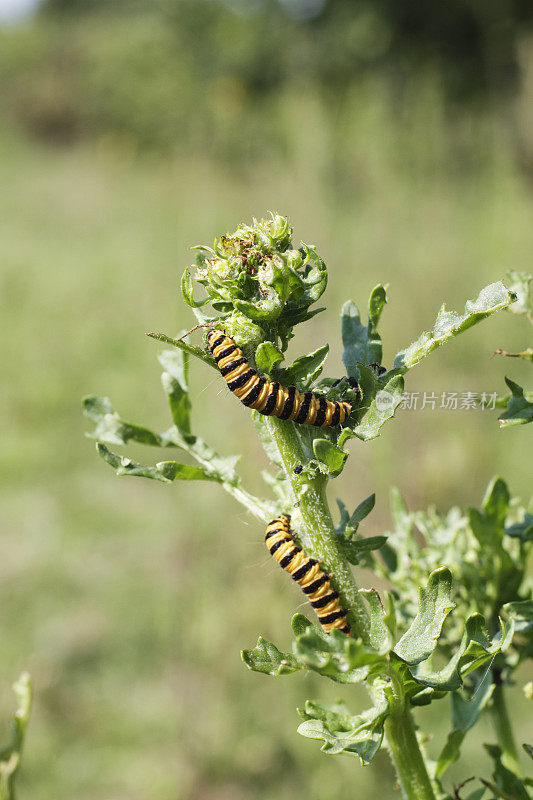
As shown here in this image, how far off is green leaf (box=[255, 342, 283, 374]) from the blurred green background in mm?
1172

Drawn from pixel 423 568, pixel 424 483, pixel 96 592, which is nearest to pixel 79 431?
pixel 96 592

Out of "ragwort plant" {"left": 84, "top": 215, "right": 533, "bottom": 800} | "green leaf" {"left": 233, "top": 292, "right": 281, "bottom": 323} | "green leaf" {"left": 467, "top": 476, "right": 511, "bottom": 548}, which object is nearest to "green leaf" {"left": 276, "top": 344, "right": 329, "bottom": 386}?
"ragwort plant" {"left": 84, "top": 215, "right": 533, "bottom": 800}

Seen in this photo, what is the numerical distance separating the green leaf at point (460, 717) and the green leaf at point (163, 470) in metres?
0.68

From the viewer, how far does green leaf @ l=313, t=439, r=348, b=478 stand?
1.23 metres

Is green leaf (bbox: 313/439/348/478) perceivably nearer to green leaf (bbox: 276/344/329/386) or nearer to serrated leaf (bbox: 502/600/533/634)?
green leaf (bbox: 276/344/329/386)

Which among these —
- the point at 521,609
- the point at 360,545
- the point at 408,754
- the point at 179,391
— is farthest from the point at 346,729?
the point at 179,391

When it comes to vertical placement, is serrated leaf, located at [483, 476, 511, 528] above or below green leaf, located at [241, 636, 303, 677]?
above

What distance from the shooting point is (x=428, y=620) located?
1265mm

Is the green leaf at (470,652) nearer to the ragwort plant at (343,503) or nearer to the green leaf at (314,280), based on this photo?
the ragwort plant at (343,503)

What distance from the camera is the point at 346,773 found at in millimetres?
4352

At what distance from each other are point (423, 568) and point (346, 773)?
307 cm

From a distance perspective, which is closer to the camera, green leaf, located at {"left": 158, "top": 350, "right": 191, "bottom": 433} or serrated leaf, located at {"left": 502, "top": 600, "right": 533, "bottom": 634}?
serrated leaf, located at {"left": 502, "top": 600, "right": 533, "bottom": 634}

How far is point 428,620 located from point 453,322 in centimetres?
53

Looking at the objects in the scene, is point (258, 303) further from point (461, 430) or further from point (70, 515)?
point (70, 515)
